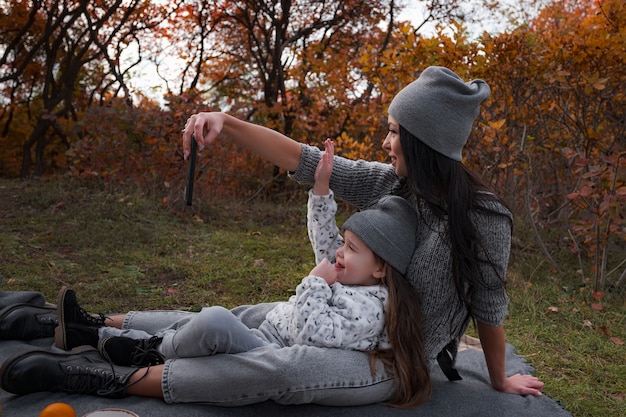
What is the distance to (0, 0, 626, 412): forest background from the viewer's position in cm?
429

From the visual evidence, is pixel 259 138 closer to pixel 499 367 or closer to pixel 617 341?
pixel 499 367

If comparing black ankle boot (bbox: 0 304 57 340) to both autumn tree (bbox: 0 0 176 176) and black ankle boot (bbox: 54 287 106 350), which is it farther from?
autumn tree (bbox: 0 0 176 176)

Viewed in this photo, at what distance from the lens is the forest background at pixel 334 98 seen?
429 centimetres

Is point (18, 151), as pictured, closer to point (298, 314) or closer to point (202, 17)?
point (202, 17)

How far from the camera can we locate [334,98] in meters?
7.57

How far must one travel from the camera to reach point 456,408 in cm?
241

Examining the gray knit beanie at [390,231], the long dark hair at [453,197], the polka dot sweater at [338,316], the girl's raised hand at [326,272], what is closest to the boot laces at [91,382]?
the polka dot sweater at [338,316]

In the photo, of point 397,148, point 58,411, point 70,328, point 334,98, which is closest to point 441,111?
point 397,148

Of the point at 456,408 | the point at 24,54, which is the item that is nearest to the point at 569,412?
the point at 456,408

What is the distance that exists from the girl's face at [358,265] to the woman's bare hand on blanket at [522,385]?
0.75 meters

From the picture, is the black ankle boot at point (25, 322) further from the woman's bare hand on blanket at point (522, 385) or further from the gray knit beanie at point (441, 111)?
the woman's bare hand on blanket at point (522, 385)

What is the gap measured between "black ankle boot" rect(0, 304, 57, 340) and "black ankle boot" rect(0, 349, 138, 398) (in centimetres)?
49

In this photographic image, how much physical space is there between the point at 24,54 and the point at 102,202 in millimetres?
4882

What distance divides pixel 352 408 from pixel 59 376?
110 centimetres
